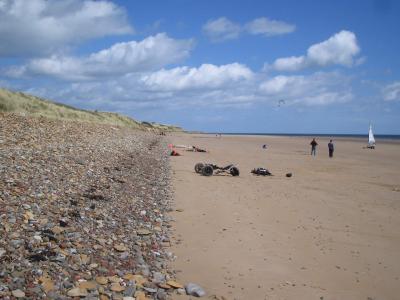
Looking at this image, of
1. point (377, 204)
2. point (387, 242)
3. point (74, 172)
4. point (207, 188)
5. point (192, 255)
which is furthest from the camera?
point (207, 188)

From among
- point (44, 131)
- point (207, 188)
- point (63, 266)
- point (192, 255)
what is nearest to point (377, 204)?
point (207, 188)

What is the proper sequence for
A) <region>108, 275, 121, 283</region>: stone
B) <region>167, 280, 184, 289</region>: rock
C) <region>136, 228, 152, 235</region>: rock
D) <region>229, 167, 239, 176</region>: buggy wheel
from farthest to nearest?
<region>229, 167, 239, 176</region>: buggy wheel → <region>136, 228, 152, 235</region>: rock → <region>167, 280, 184, 289</region>: rock → <region>108, 275, 121, 283</region>: stone

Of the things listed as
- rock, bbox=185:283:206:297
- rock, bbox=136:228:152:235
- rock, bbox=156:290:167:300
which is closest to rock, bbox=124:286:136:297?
rock, bbox=156:290:167:300

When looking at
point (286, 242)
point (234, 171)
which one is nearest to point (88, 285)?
point (286, 242)

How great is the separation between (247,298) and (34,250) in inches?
128

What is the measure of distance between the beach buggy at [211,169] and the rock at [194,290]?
11.2 meters

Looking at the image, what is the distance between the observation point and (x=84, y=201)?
8578mm

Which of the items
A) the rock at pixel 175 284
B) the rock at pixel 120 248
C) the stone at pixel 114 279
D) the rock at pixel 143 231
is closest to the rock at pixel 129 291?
the stone at pixel 114 279

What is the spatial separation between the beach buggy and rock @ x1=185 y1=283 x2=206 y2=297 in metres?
11.2

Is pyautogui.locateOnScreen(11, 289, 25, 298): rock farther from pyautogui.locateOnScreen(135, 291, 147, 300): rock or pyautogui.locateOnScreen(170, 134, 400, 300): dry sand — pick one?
pyautogui.locateOnScreen(170, 134, 400, 300): dry sand

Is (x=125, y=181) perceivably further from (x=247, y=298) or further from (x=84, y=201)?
(x=247, y=298)

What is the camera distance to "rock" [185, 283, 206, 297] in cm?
534

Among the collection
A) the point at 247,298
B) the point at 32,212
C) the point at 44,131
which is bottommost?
the point at 247,298

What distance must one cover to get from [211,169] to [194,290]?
11394mm
